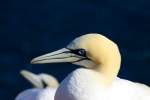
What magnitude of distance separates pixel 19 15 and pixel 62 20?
0.79 m

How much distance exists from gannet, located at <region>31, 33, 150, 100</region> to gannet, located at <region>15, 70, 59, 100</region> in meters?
1.62

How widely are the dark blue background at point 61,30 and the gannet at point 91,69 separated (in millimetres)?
5685

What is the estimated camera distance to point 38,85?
12.8m

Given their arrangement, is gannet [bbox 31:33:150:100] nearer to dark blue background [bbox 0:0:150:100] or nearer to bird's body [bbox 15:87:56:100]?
bird's body [bbox 15:87:56:100]

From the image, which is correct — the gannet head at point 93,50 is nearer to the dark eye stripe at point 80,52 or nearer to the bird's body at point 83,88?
the dark eye stripe at point 80,52

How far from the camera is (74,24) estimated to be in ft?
48.5

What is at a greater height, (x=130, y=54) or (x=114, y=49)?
(x=114, y=49)

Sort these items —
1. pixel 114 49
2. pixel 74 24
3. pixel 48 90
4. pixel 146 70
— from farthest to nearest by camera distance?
pixel 74 24, pixel 146 70, pixel 48 90, pixel 114 49

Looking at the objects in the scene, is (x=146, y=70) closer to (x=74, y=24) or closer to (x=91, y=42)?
(x=74, y=24)

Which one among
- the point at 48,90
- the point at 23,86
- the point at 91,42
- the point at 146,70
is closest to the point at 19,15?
the point at 23,86

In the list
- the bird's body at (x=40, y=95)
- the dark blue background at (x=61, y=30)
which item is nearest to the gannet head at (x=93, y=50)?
the bird's body at (x=40, y=95)

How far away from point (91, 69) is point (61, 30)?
694cm

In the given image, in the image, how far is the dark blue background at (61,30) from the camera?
547 inches

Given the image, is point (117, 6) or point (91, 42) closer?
point (91, 42)
